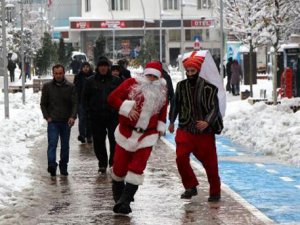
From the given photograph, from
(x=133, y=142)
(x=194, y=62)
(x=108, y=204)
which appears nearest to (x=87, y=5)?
(x=194, y=62)

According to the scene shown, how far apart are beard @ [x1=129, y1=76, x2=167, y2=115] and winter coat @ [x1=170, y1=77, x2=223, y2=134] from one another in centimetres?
67

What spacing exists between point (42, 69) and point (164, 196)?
129 ft

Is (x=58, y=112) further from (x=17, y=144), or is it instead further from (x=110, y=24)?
(x=110, y=24)

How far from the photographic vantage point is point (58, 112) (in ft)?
48.3

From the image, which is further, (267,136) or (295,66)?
(295,66)

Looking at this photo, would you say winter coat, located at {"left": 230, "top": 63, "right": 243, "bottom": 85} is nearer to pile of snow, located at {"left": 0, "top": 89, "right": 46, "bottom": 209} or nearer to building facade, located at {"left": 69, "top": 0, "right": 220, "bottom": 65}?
pile of snow, located at {"left": 0, "top": 89, "right": 46, "bottom": 209}

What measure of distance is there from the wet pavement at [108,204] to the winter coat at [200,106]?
933mm

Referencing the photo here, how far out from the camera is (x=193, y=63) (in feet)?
38.0

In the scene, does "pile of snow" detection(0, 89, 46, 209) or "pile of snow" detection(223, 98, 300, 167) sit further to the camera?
"pile of snow" detection(223, 98, 300, 167)

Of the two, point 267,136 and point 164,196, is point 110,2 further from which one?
point 164,196

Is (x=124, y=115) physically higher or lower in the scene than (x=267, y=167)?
higher

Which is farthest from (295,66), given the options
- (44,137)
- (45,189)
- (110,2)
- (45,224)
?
(110,2)

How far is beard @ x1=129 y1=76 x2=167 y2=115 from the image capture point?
35.8 feet

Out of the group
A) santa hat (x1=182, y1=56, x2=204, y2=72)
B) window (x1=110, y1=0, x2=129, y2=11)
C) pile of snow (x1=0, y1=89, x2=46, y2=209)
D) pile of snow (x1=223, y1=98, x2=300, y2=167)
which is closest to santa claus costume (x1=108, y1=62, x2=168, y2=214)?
santa hat (x1=182, y1=56, x2=204, y2=72)
